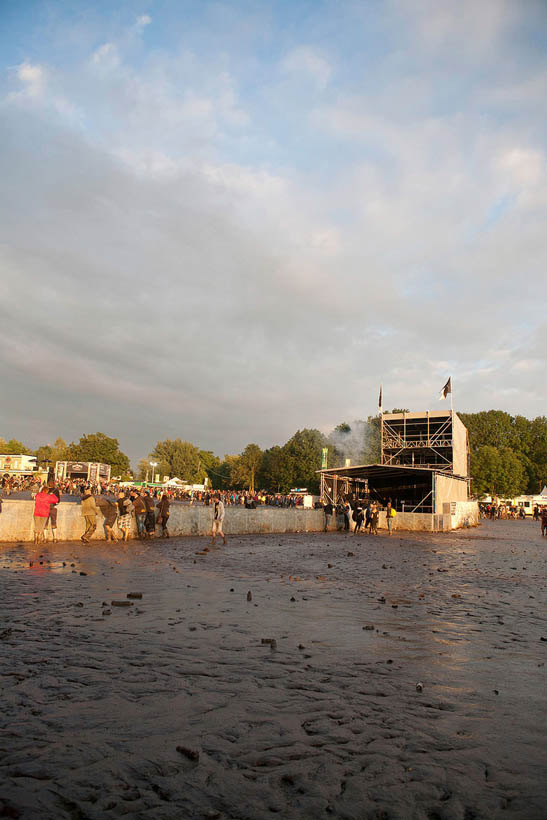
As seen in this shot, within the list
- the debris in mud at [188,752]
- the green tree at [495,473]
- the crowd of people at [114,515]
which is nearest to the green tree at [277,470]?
the green tree at [495,473]

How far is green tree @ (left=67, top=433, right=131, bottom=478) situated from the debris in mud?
13109 cm

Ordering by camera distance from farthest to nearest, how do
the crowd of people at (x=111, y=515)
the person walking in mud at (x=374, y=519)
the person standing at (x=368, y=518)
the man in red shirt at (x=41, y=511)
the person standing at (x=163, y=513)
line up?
1. the person standing at (x=368, y=518)
2. the person walking in mud at (x=374, y=519)
3. the person standing at (x=163, y=513)
4. the crowd of people at (x=111, y=515)
5. the man in red shirt at (x=41, y=511)

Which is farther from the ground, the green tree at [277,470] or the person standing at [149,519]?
the green tree at [277,470]

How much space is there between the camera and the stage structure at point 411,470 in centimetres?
4325

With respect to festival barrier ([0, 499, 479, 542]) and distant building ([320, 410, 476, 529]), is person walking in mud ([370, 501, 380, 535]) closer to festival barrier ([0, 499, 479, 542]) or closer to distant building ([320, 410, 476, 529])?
festival barrier ([0, 499, 479, 542])

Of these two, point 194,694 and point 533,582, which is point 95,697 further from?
point 533,582

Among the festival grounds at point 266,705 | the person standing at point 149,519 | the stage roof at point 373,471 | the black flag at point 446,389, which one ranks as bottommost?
the festival grounds at point 266,705

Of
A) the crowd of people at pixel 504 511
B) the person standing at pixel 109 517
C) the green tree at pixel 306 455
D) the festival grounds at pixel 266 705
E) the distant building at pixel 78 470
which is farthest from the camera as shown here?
the green tree at pixel 306 455

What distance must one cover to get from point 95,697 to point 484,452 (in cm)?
9020

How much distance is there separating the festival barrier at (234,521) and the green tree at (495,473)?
40.8 m

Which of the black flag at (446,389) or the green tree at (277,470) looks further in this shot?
the green tree at (277,470)

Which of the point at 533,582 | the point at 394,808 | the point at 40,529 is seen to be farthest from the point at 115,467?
the point at 394,808

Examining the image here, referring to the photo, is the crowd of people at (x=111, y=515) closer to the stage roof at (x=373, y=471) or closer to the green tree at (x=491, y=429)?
the stage roof at (x=373, y=471)

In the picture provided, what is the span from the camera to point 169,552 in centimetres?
1811
